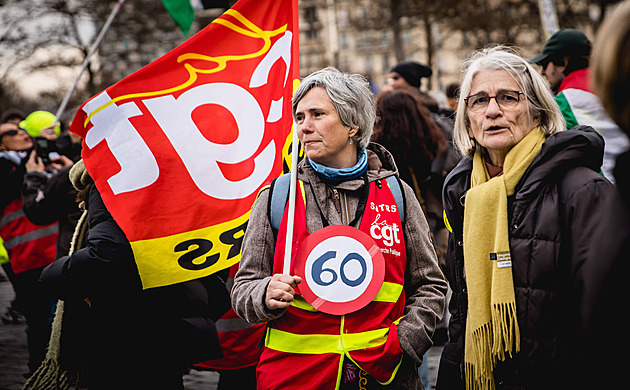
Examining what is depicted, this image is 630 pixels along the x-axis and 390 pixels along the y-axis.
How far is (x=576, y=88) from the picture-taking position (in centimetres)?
434

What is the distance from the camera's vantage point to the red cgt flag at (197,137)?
3264 millimetres

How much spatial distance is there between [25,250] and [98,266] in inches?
125

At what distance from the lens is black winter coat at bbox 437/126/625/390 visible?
92.0 inches

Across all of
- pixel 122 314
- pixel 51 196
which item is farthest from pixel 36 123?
pixel 122 314

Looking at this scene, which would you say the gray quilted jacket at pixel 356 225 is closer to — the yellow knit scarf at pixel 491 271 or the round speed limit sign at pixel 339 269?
the round speed limit sign at pixel 339 269

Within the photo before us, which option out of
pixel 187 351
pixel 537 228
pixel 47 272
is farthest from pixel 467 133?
pixel 47 272

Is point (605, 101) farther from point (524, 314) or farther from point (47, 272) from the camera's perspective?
point (47, 272)

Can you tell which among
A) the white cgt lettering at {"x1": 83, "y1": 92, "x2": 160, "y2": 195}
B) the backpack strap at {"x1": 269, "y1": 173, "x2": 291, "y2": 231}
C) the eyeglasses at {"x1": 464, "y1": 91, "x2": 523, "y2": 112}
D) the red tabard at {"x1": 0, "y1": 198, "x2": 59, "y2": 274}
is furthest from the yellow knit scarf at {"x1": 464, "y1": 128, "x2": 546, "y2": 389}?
the red tabard at {"x1": 0, "y1": 198, "x2": 59, "y2": 274}

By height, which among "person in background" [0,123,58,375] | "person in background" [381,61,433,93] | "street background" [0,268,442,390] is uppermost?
"person in background" [381,61,433,93]

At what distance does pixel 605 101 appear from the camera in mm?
1421

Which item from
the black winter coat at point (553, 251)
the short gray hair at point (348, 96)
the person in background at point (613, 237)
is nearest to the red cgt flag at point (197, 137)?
the short gray hair at point (348, 96)

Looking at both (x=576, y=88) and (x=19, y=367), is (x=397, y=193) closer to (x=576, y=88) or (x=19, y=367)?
(x=576, y=88)

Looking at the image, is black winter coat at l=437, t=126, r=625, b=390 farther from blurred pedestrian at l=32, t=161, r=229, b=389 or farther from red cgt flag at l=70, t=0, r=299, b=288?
blurred pedestrian at l=32, t=161, r=229, b=389

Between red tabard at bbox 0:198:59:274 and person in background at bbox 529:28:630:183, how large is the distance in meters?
4.22
